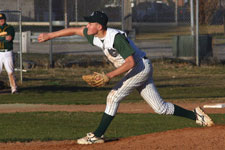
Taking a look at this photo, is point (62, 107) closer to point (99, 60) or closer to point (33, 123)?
point (33, 123)

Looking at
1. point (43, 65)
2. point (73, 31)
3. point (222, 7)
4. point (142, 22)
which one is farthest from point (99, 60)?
point (73, 31)

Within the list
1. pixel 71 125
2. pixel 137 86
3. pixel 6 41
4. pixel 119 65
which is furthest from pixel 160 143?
pixel 6 41

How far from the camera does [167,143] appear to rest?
764 cm

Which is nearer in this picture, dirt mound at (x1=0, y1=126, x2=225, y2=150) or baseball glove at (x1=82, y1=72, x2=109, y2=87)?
baseball glove at (x1=82, y1=72, x2=109, y2=87)

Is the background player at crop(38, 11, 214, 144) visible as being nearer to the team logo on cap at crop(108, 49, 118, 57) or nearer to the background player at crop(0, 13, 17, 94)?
the team logo on cap at crop(108, 49, 118, 57)

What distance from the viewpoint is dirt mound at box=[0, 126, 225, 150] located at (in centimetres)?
751

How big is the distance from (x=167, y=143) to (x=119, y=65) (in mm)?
1280

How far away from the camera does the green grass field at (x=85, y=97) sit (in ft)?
33.2

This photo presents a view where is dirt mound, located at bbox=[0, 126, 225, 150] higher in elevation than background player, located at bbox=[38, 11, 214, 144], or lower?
lower

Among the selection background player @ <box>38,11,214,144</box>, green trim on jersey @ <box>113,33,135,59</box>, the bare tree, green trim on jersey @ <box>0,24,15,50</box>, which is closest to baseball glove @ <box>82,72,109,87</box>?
background player @ <box>38,11,214,144</box>

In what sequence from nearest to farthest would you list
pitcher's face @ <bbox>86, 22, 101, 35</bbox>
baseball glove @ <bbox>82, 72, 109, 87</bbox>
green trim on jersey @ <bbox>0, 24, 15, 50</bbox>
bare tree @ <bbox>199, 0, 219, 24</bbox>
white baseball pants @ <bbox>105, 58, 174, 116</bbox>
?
baseball glove @ <bbox>82, 72, 109, 87</bbox> < pitcher's face @ <bbox>86, 22, 101, 35</bbox> < white baseball pants @ <bbox>105, 58, 174, 116</bbox> < green trim on jersey @ <bbox>0, 24, 15, 50</bbox> < bare tree @ <bbox>199, 0, 219, 24</bbox>

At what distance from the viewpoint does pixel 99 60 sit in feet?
77.7

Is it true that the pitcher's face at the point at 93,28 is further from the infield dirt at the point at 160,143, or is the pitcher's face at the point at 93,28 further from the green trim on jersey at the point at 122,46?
the infield dirt at the point at 160,143

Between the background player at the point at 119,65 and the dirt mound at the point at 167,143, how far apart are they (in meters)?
0.29
